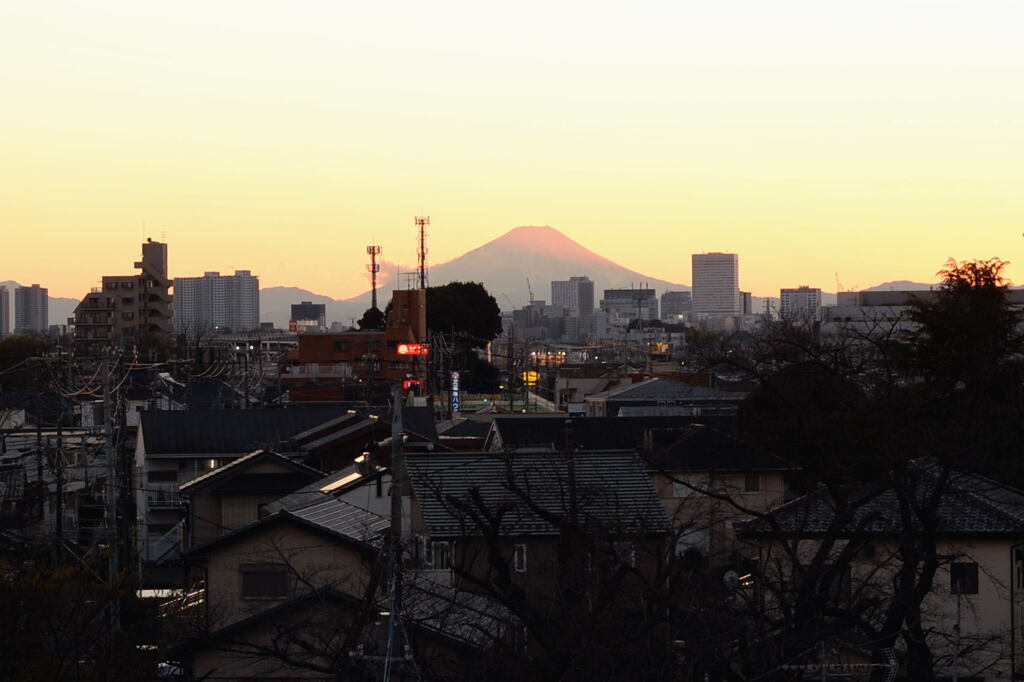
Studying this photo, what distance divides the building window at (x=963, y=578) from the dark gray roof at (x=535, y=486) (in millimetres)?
2654

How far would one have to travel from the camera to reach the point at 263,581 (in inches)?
506

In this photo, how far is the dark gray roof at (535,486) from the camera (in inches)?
486

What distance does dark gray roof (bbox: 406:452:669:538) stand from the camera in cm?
1235

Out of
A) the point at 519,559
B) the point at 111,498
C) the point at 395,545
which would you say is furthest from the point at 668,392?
the point at 395,545

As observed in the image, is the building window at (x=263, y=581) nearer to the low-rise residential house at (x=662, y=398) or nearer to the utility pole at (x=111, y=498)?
the utility pole at (x=111, y=498)

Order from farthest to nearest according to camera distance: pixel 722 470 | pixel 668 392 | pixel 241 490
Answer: pixel 668 392, pixel 722 470, pixel 241 490

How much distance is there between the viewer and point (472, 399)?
49688mm

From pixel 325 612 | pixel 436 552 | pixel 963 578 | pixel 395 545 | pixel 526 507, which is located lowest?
pixel 963 578

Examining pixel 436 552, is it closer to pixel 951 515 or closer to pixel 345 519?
pixel 345 519

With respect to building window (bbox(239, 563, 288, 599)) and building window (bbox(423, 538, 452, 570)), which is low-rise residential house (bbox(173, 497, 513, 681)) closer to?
building window (bbox(239, 563, 288, 599))

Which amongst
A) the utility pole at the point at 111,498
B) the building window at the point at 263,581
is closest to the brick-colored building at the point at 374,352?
the utility pole at the point at 111,498

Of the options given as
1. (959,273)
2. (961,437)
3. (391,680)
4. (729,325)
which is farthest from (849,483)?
(729,325)

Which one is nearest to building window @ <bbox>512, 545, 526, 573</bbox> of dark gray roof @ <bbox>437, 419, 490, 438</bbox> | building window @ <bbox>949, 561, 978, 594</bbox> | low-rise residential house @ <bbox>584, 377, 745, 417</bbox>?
building window @ <bbox>949, 561, 978, 594</bbox>

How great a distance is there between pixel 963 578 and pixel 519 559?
4.21 meters
